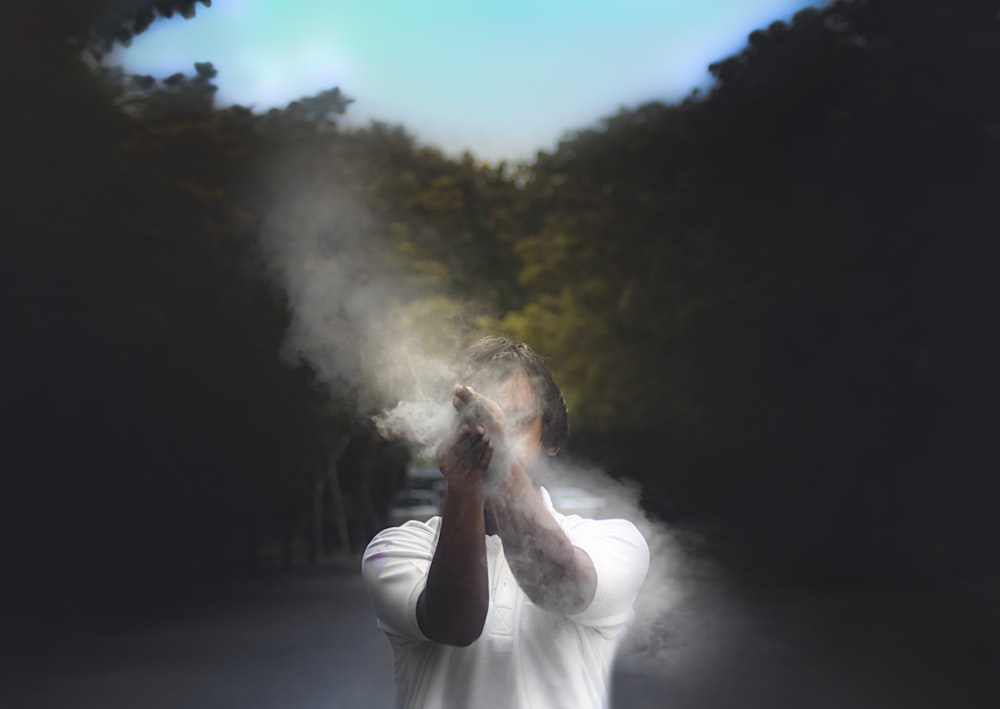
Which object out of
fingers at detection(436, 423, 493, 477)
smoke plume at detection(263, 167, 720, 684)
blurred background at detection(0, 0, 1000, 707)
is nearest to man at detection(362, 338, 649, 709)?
fingers at detection(436, 423, 493, 477)

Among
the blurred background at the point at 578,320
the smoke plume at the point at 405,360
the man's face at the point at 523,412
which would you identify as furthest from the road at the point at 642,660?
the man's face at the point at 523,412

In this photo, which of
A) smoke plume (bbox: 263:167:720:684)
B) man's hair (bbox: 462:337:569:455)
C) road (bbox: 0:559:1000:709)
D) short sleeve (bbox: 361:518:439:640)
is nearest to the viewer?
short sleeve (bbox: 361:518:439:640)

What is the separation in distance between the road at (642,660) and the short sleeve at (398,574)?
5.25 meters

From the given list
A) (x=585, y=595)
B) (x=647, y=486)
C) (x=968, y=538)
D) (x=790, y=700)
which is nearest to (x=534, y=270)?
(x=790, y=700)

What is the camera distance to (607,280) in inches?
337

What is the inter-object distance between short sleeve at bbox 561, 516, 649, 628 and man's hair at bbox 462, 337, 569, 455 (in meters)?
0.11

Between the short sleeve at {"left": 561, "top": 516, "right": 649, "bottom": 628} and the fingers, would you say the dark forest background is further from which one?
the fingers

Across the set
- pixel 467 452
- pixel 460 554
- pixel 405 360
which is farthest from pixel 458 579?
pixel 405 360

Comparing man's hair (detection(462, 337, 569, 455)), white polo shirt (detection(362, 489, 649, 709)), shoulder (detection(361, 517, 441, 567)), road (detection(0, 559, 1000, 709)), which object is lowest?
road (detection(0, 559, 1000, 709))

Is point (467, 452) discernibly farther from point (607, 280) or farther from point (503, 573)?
point (607, 280)

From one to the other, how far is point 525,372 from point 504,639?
321 mm

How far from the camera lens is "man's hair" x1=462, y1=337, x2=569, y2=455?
4.92 feet

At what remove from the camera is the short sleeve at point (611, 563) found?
1.44 metres

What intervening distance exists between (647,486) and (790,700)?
5.36m
